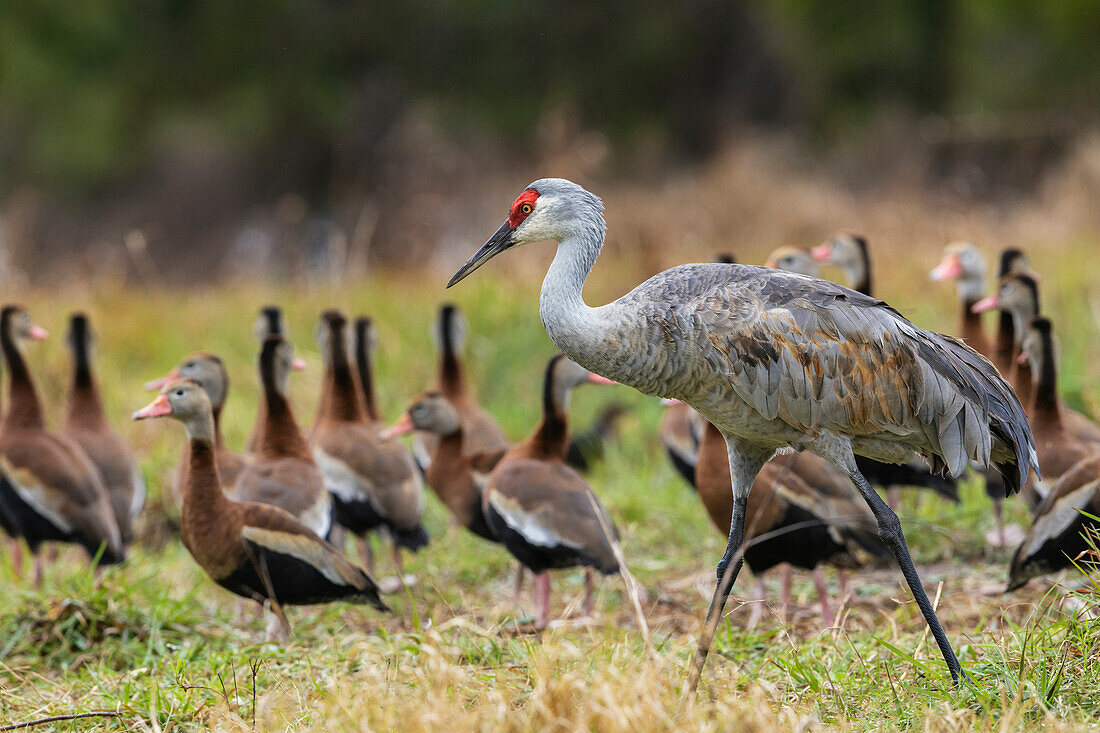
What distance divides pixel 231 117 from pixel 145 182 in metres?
1.86

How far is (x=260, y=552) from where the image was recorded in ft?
15.8

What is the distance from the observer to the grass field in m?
3.13

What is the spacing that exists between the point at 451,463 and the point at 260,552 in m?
1.47

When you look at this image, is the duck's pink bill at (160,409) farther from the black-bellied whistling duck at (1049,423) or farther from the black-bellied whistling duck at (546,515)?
the black-bellied whistling duck at (1049,423)

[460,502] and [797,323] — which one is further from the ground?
[797,323]

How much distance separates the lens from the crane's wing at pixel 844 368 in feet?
12.8

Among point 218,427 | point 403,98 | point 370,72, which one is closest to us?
point 218,427

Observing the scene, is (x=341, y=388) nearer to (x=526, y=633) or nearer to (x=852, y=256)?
(x=526, y=633)

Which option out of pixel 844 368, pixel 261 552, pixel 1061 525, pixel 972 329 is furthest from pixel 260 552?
pixel 972 329

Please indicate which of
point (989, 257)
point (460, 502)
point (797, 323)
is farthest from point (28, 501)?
point (989, 257)

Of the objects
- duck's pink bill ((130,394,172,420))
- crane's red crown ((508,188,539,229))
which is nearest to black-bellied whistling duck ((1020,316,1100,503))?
crane's red crown ((508,188,539,229))

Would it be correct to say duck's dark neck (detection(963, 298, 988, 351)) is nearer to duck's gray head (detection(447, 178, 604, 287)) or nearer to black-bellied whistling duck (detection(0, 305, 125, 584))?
duck's gray head (detection(447, 178, 604, 287))

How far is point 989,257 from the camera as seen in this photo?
1077cm

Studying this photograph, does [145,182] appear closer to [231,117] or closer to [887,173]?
[231,117]
